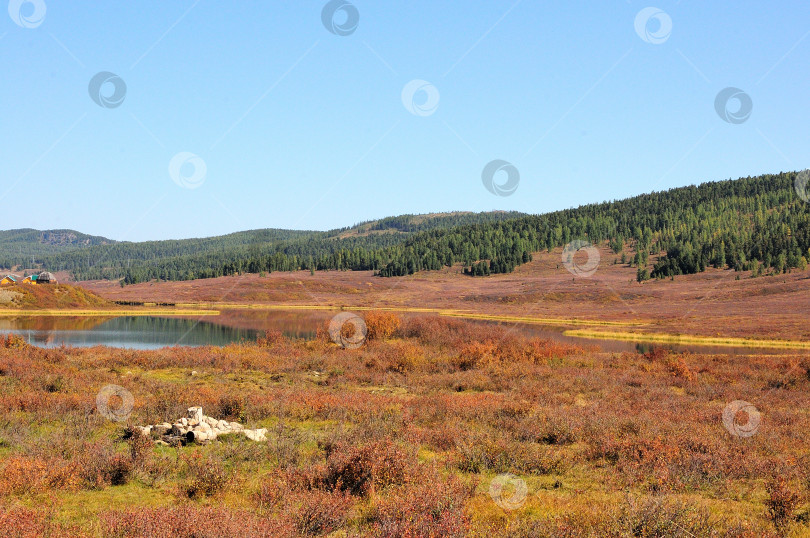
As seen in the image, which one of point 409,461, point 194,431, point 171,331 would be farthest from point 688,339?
point 171,331

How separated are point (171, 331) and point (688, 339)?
53.9 meters

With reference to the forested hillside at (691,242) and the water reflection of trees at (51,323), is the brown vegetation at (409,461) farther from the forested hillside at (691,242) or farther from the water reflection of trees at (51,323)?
the forested hillside at (691,242)

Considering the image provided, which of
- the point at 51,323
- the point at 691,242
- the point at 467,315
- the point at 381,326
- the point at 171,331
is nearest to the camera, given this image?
the point at 381,326

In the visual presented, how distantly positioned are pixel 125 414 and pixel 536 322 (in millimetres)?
62186

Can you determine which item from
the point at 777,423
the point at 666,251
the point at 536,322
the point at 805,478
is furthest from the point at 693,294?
the point at 805,478

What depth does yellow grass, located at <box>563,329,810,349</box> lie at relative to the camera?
4793 centimetres

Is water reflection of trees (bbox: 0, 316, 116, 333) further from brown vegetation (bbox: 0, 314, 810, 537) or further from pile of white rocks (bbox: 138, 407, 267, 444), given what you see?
pile of white rocks (bbox: 138, 407, 267, 444)

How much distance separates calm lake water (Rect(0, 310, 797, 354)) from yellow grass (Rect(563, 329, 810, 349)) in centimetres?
291

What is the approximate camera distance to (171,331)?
5662 cm

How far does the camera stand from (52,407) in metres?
14.6

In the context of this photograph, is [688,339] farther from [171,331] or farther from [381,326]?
[171,331]

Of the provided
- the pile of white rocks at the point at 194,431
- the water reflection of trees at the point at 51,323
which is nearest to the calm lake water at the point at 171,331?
the water reflection of trees at the point at 51,323

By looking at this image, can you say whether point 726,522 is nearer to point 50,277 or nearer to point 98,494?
point 98,494

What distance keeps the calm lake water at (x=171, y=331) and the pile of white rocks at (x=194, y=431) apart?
97.9 ft
